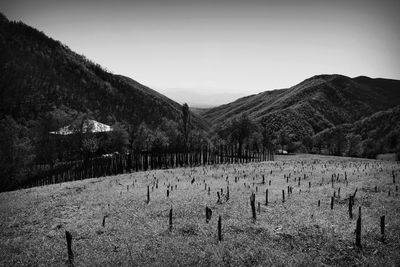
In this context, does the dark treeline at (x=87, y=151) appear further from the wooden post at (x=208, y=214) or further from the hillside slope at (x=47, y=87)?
the wooden post at (x=208, y=214)

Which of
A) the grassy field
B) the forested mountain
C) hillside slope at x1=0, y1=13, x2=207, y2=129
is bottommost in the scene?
the grassy field

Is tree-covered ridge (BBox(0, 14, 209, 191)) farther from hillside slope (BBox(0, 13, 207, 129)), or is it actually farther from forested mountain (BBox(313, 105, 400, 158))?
forested mountain (BBox(313, 105, 400, 158))

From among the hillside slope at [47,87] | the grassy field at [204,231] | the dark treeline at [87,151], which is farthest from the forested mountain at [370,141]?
the hillside slope at [47,87]

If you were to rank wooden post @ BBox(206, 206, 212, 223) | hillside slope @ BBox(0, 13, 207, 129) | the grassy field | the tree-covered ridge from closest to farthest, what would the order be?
the grassy field, wooden post @ BBox(206, 206, 212, 223), the tree-covered ridge, hillside slope @ BBox(0, 13, 207, 129)

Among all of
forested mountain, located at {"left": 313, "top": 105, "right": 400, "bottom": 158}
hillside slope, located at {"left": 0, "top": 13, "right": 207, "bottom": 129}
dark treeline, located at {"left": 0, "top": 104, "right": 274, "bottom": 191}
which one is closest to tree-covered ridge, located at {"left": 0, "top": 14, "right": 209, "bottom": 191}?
hillside slope, located at {"left": 0, "top": 13, "right": 207, "bottom": 129}

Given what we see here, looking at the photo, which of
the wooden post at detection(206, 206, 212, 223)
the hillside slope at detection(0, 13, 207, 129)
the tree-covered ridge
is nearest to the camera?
the wooden post at detection(206, 206, 212, 223)

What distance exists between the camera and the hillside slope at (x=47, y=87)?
405 feet

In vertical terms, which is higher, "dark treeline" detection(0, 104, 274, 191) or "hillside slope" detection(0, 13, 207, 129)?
"hillside slope" detection(0, 13, 207, 129)

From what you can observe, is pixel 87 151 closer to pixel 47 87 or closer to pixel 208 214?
pixel 208 214

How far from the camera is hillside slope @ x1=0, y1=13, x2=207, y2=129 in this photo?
123375 millimetres

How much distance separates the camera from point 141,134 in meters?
101

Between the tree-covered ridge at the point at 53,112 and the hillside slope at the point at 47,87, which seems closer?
the tree-covered ridge at the point at 53,112

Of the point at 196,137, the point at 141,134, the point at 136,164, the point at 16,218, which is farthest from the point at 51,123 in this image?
the point at 16,218

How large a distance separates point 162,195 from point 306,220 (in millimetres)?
16846
